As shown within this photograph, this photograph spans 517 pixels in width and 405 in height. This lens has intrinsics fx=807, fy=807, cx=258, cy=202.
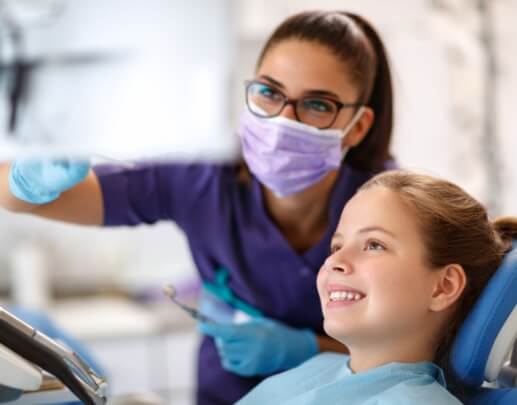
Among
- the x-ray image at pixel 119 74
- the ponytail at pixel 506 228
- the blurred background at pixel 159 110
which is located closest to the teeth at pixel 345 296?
the ponytail at pixel 506 228

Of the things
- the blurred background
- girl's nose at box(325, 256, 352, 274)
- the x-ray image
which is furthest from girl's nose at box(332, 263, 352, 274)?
the x-ray image

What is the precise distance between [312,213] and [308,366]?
35cm

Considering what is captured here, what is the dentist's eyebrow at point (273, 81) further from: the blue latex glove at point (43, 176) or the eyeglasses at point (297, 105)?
the blue latex glove at point (43, 176)

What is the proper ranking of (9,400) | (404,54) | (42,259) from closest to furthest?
(9,400) < (404,54) < (42,259)

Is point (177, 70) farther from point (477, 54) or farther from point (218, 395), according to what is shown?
point (218, 395)

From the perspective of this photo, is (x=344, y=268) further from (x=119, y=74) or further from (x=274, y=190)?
(x=119, y=74)

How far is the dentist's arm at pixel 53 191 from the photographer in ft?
4.75

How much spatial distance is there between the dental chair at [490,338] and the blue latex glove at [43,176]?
0.73 m

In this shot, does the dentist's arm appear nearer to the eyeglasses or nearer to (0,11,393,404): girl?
(0,11,393,404): girl

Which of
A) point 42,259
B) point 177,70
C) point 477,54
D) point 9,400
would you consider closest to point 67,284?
point 42,259

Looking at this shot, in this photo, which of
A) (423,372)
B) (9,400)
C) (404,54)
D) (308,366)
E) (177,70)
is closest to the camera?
(9,400)

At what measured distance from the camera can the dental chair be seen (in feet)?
4.35

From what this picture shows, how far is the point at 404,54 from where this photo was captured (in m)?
3.41

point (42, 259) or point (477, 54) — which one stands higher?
point (477, 54)
